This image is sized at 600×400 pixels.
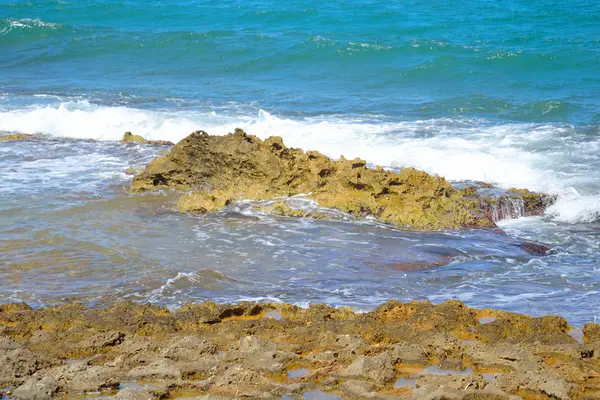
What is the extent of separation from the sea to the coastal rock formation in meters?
0.61

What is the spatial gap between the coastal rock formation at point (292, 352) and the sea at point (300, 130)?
24.0 inches

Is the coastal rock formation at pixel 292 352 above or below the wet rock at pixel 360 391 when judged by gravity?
above

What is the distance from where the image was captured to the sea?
318 inches

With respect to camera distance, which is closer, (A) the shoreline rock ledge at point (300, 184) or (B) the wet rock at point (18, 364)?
(B) the wet rock at point (18, 364)

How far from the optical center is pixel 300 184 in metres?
10.9

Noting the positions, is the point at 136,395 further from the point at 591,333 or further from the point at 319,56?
the point at 319,56

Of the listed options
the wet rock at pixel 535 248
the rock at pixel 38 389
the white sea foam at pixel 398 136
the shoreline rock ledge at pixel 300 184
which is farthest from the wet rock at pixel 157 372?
the white sea foam at pixel 398 136

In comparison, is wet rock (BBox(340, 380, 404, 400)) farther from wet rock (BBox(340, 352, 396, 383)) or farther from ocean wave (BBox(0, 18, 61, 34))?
ocean wave (BBox(0, 18, 61, 34))

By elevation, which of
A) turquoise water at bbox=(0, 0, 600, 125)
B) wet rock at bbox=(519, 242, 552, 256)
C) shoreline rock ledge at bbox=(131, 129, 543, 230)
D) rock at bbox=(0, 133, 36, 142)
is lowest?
wet rock at bbox=(519, 242, 552, 256)

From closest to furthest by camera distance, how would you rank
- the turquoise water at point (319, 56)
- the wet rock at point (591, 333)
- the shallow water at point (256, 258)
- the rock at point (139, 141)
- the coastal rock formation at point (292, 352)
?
the coastal rock formation at point (292, 352) < the wet rock at point (591, 333) < the shallow water at point (256, 258) < the rock at point (139, 141) < the turquoise water at point (319, 56)

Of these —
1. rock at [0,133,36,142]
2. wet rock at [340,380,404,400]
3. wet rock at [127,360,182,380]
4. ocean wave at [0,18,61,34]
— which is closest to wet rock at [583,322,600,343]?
wet rock at [340,380,404,400]

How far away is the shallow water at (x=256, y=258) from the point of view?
25.0 ft

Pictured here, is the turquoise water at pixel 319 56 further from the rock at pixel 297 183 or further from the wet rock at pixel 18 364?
the wet rock at pixel 18 364

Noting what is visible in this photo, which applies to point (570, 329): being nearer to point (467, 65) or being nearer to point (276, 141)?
point (276, 141)
